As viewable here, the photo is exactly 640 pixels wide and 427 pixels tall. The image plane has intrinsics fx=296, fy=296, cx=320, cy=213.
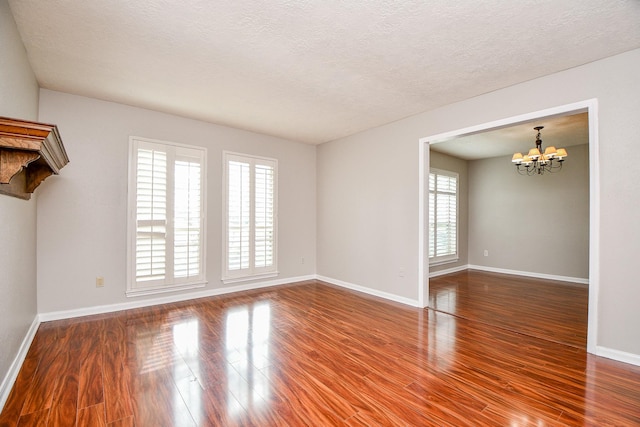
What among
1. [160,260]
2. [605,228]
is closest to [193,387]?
[160,260]

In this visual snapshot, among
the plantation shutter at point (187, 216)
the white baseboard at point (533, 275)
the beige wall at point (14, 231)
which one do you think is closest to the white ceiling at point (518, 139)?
the white baseboard at point (533, 275)

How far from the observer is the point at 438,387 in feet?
6.90

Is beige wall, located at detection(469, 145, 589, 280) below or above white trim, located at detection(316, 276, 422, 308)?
above

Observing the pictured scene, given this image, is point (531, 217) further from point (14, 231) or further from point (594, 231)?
point (14, 231)

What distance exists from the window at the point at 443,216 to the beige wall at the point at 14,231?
5971 mm

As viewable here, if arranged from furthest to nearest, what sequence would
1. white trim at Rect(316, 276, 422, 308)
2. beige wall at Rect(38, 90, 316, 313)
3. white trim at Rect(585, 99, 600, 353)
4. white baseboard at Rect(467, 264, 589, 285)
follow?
white baseboard at Rect(467, 264, 589, 285)
white trim at Rect(316, 276, 422, 308)
beige wall at Rect(38, 90, 316, 313)
white trim at Rect(585, 99, 600, 353)

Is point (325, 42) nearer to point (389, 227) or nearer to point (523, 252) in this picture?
point (389, 227)

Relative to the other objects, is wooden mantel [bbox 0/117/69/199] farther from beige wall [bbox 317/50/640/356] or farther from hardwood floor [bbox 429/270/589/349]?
hardwood floor [bbox 429/270/589/349]

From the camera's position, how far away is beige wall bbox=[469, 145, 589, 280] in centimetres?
562

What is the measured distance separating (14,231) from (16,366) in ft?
3.37

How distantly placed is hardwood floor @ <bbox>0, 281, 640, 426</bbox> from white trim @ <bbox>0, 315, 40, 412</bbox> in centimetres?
4

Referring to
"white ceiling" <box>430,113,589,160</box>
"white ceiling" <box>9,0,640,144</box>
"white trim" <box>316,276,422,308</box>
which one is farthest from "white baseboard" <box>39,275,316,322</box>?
"white ceiling" <box>430,113,589,160</box>

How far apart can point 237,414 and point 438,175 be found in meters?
5.85

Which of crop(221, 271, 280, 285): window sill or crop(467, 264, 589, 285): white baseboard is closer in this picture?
crop(221, 271, 280, 285): window sill
